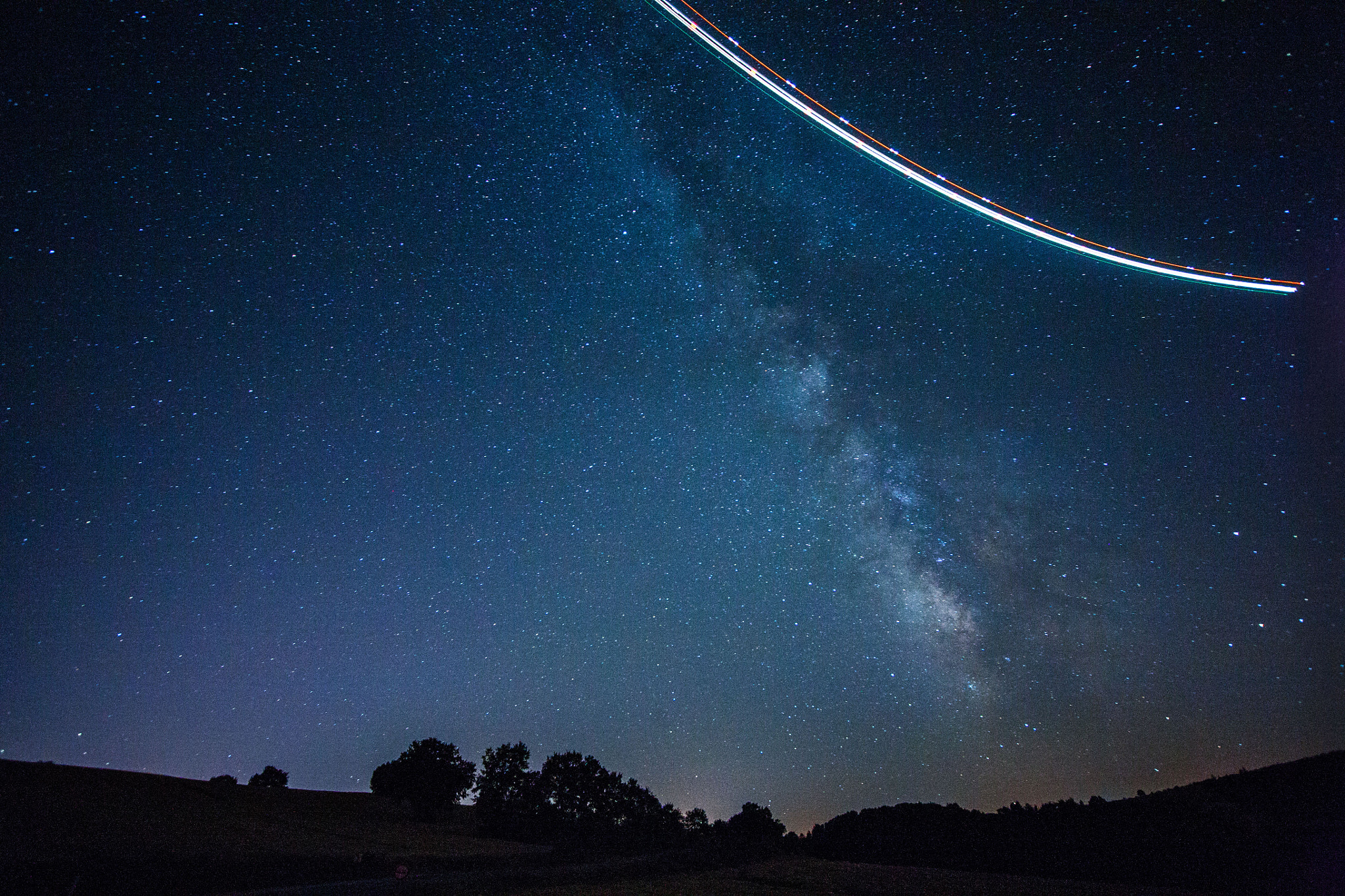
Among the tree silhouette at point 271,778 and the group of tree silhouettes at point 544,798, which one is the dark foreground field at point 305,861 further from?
the tree silhouette at point 271,778

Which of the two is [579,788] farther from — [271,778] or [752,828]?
[271,778]

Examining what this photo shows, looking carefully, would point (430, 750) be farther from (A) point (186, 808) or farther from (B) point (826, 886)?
(B) point (826, 886)

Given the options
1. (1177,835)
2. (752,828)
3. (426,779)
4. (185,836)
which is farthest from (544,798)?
(1177,835)

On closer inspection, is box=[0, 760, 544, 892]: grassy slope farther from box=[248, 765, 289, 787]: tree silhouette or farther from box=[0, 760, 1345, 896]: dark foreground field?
box=[248, 765, 289, 787]: tree silhouette

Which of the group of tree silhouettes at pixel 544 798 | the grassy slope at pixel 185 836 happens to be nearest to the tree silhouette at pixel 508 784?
the group of tree silhouettes at pixel 544 798

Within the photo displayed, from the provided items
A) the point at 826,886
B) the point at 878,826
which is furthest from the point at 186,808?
the point at 878,826
